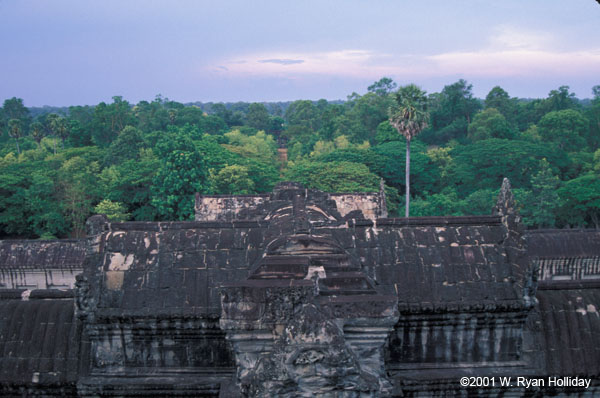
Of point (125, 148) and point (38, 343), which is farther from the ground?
point (125, 148)

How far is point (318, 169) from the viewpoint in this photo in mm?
49156

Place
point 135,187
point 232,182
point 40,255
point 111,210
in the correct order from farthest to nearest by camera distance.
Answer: point 232,182 → point 135,187 → point 111,210 → point 40,255

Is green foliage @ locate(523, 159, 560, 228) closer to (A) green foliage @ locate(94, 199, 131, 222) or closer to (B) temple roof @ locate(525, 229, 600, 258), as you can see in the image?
(B) temple roof @ locate(525, 229, 600, 258)

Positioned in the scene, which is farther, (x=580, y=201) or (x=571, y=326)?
(x=580, y=201)

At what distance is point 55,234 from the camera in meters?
41.7

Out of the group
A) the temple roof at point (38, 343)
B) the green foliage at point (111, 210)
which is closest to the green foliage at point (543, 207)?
the green foliage at point (111, 210)

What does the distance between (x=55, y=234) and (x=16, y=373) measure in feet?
123

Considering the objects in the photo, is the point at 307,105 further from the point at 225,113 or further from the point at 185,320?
the point at 185,320

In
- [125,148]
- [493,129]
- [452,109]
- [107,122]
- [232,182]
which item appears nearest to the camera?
[232,182]

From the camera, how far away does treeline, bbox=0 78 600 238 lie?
40812mm

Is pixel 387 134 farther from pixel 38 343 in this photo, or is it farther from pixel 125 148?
pixel 38 343

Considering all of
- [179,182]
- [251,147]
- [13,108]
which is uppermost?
[13,108]

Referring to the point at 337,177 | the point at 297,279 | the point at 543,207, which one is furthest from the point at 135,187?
the point at 297,279

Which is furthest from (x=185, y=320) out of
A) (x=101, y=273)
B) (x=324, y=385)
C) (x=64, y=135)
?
(x=64, y=135)
